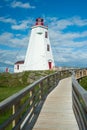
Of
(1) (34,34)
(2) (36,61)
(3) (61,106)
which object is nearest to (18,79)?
(2) (36,61)

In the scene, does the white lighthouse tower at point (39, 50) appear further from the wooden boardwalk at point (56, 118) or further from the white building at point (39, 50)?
the wooden boardwalk at point (56, 118)

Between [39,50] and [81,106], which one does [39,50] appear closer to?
[39,50]

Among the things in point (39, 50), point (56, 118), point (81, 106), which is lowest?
point (56, 118)

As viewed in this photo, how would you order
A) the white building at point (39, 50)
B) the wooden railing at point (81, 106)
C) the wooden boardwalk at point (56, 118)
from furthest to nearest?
the white building at point (39, 50), the wooden boardwalk at point (56, 118), the wooden railing at point (81, 106)

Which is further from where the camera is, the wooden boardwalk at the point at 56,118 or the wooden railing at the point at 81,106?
the wooden boardwalk at the point at 56,118

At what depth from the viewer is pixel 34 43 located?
44.6m

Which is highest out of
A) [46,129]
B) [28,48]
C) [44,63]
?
[28,48]

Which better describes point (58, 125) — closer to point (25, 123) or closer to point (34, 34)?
point (25, 123)

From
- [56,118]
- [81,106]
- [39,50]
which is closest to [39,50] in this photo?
[39,50]

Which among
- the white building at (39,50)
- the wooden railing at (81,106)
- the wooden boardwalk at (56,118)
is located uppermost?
the white building at (39,50)

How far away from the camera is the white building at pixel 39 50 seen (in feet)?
142

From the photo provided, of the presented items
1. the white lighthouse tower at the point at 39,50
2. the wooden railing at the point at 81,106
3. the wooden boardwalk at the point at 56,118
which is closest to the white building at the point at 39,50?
the white lighthouse tower at the point at 39,50

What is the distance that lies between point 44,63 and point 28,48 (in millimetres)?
4557

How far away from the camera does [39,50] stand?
43.8 metres
